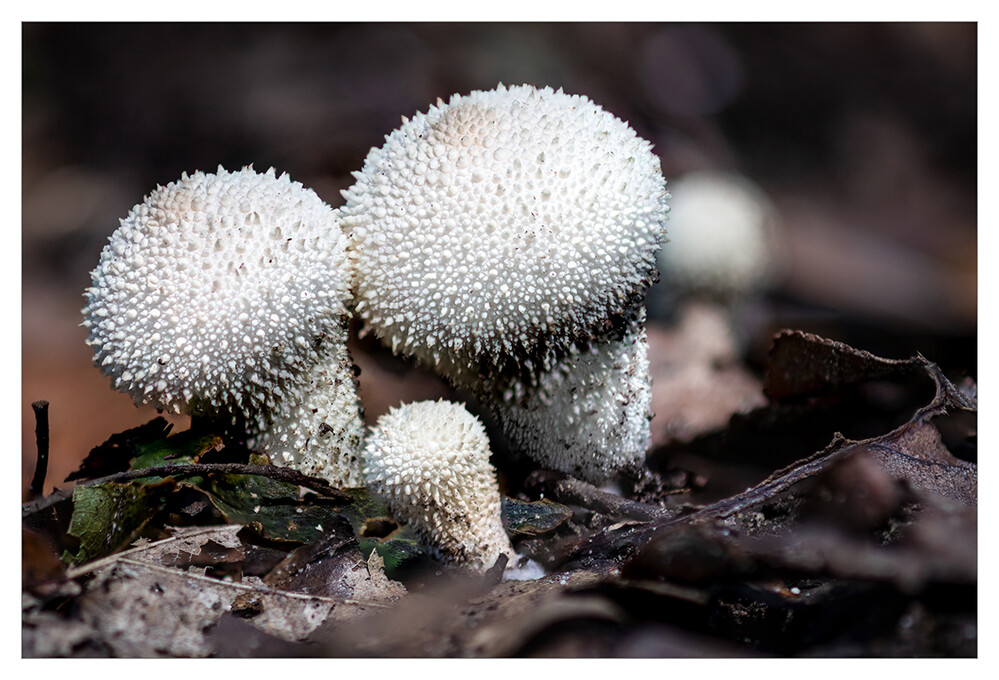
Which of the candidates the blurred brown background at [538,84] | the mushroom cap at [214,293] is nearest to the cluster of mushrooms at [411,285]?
the mushroom cap at [214,293]

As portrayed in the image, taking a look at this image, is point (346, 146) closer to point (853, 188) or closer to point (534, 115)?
point (534, 115)

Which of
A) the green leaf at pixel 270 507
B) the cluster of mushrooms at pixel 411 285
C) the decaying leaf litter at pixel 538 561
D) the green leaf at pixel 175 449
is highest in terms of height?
the cluster of mushrooms at pixel 411 285

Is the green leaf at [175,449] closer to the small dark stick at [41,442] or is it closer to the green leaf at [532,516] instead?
the small dark stick at [41,442]

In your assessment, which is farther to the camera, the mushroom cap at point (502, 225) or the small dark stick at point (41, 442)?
the small dark stick at point (41, 442)

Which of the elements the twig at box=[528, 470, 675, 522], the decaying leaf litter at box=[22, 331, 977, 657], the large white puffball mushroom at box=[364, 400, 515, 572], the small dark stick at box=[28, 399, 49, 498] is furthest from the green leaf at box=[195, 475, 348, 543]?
the twig at box=[528, 470, 675, 522]

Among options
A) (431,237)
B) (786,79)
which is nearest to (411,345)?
(431,237)

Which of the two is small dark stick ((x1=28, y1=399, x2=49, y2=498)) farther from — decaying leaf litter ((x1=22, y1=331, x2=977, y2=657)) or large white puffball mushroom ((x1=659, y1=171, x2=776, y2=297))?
large white puffball mushroom ((x1=659, y1=171, x2=776, y2=297))
